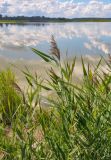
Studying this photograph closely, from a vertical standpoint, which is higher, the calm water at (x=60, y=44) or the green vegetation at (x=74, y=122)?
the green vegetation at (x=74, y=122)

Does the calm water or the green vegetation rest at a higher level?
the green vegetation

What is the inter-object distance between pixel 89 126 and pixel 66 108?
162 millimetres

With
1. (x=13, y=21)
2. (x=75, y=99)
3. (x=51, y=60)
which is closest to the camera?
(x=51, y=60)

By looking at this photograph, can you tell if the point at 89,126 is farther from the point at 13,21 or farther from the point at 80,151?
the point at 13,21

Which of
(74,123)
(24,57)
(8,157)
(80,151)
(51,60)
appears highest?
(51,60)

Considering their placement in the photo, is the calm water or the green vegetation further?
the calm water

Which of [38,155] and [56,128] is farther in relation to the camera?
[56,128]

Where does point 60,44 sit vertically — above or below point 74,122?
below

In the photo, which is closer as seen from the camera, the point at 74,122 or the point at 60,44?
the point at 74,122

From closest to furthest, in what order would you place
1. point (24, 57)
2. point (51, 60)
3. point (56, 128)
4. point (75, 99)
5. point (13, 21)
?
point (51, 60), point (75, 99), point (56, 128), point (24, 57), point (13, 21)

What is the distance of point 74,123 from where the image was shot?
2.36 metres

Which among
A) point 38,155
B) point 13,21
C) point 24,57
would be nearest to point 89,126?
point 38,155

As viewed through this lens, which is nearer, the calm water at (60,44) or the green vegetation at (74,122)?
the green vegetation at (74,122)

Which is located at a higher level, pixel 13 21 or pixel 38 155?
pixel 38 155
